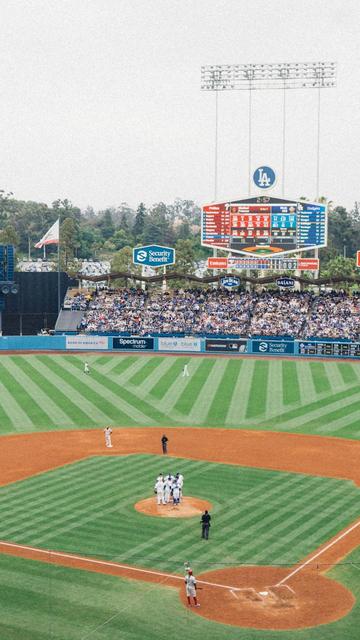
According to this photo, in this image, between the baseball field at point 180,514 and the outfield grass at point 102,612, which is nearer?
the outfield grass at point 102,612

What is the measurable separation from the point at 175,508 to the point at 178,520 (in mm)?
1275

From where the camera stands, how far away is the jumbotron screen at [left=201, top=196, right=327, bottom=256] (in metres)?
73.7

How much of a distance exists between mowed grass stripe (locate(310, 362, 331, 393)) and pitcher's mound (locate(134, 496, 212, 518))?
25783mm

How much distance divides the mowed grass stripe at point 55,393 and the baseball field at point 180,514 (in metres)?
0.21

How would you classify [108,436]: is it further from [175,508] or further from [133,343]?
[133,343]

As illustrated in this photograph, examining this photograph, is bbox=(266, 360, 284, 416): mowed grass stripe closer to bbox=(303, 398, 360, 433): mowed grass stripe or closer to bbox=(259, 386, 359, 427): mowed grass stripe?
bbox=(259, 386, 359, 427): mowed grass stripe

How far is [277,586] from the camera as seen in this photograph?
20.9 meters

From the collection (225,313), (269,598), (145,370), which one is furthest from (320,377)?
(269,598)

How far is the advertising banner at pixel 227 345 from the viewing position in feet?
235

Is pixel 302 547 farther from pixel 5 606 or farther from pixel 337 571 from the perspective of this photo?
pixel 5 606

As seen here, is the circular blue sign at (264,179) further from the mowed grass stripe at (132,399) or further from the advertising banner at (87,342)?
the mowed grass stripe at (132,399)

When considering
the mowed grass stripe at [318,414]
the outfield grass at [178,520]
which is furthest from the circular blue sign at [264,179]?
the outfield grass at [178,520]

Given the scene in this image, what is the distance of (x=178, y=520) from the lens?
26.5 m

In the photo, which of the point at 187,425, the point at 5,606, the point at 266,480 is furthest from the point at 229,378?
the point at 5,606
